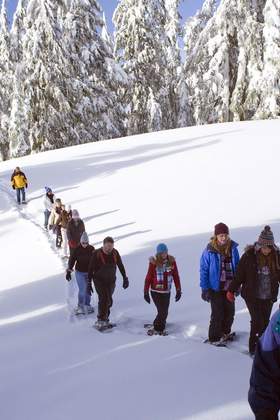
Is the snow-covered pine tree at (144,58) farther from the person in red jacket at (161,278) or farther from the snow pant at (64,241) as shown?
the person in red jacket at (161,278)

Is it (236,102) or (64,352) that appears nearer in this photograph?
(64,352)

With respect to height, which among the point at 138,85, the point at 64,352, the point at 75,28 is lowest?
the point at 64,352

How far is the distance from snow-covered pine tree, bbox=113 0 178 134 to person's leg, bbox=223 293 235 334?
34363mm

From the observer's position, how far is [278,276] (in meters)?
6.41

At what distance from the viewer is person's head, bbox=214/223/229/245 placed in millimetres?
6754

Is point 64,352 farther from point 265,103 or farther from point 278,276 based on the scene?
point 265,103

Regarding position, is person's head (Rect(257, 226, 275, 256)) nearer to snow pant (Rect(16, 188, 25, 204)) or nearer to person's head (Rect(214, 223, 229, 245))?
person's head (Rect(214, 223, 229, 245))

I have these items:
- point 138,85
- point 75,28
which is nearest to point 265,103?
point 138,85

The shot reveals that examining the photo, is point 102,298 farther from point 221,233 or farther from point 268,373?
point 268,373

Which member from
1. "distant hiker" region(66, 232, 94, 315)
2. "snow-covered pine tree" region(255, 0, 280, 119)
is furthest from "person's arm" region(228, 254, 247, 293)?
"snow-covered pine tree" region(255, 0, 280, 119)

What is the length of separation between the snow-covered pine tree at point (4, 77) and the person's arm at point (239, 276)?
44.3m

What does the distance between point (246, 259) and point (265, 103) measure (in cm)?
2652

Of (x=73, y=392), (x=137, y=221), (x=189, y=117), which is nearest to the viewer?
(x=73, y=392)

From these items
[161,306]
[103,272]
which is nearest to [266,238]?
[161,306]
